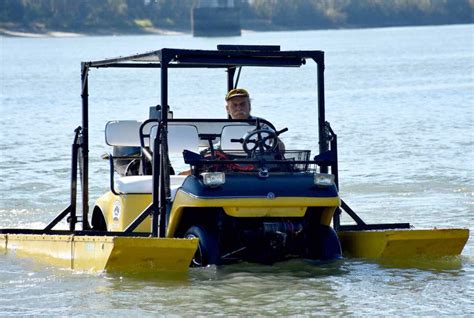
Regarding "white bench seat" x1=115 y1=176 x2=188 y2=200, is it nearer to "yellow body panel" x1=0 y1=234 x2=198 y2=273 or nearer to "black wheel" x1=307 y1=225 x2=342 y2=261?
"yellow body panel" x1=0 y1=234 x2=198 y2=273

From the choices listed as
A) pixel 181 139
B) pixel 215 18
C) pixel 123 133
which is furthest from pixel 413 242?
pixel 215 18

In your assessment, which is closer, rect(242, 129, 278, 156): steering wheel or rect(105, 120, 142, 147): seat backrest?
rect(242, 129, 278, 156): steering wheel

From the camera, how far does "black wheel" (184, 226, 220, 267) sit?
10891 millimetres

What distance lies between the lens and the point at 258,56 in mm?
11430

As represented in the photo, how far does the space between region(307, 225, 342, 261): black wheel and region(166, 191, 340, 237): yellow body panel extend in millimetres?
311

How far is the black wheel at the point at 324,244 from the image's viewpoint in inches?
440

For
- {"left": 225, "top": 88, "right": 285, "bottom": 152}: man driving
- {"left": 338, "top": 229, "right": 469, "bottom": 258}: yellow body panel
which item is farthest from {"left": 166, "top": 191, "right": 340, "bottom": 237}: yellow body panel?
{"left": 225, "top": 88, "right": 285, "bottom": 152}: man driving

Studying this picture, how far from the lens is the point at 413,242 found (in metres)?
11.4

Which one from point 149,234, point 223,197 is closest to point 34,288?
point 149,234

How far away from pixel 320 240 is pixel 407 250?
713 millimetres

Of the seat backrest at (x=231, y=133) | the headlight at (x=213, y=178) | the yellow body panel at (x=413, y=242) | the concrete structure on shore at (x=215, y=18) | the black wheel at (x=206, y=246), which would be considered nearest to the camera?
the headlight at (x=213, y=178)

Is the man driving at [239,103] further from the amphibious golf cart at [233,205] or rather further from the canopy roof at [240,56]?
the canopy roof at [240,56]

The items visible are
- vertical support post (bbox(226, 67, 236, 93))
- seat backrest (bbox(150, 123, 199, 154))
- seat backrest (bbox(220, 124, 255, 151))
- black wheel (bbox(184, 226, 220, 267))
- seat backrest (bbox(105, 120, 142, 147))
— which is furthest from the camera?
vertical support post (bbox(226, 67, 236, 93))

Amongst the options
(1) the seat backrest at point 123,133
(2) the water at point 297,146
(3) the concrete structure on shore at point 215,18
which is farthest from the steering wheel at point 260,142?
(3) the concrete structure on shore at point 215,18
